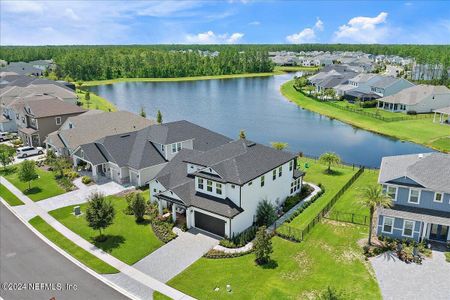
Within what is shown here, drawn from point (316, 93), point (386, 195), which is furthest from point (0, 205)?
point (316, 93)

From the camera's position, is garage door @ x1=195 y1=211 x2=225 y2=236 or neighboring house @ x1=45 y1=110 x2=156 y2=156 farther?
neighboring house @ x1=45 y1=110 x2=156 y2=156

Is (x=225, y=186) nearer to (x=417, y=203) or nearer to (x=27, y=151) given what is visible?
(x=417, y=203)

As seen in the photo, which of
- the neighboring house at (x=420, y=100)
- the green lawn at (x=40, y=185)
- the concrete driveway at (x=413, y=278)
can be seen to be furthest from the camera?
the neighboring house at (x=420, y=100)

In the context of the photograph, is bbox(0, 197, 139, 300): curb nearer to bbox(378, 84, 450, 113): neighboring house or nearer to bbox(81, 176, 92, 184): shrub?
bbox(81, 176, 92, 184): shrub

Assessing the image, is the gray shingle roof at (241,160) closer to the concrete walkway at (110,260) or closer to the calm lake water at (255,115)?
the concrete walkway at (110,260)

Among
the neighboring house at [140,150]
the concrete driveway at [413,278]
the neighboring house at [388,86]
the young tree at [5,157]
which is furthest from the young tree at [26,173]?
the neighboring house at [388,86]

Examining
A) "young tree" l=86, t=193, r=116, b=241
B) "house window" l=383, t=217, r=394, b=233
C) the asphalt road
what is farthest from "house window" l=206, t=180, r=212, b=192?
"house window" l=383, t=217, r=394, b=233
